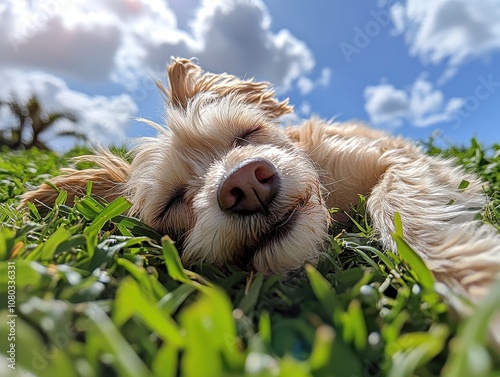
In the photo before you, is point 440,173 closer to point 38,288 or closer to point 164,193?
point 164,193

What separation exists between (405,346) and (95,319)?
70cm

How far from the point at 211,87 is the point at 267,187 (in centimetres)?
181

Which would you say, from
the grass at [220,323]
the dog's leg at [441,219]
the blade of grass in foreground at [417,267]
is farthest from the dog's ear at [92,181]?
the blade of grass in foreground at [417,267]

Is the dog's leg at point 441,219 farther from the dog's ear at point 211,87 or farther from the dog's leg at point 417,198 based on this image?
the dog's ear at point 211,87

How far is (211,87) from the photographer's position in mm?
3842

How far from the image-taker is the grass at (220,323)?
836mm

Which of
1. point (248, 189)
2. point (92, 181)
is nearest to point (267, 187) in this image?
point (248, 189)

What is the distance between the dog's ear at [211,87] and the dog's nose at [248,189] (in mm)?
1585

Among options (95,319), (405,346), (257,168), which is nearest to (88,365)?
(95,319)

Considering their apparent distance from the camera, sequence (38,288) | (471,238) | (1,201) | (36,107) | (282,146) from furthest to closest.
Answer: (36,107) → (1,201) → (282,146) → (471,238) → (38,288)

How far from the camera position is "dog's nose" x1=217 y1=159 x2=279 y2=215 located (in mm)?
2238

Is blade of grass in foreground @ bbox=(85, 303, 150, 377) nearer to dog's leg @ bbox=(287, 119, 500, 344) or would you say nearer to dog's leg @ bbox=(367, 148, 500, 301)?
dog's leg @ bbox=(287, 119, 500, 344)

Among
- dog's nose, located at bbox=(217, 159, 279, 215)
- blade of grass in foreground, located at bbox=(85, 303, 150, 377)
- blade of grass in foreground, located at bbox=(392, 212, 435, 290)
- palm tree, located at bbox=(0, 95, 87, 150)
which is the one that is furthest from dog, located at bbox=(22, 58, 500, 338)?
palm tree, located at bbox=(0, 95, 87, 150)

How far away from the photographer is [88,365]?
85cm
